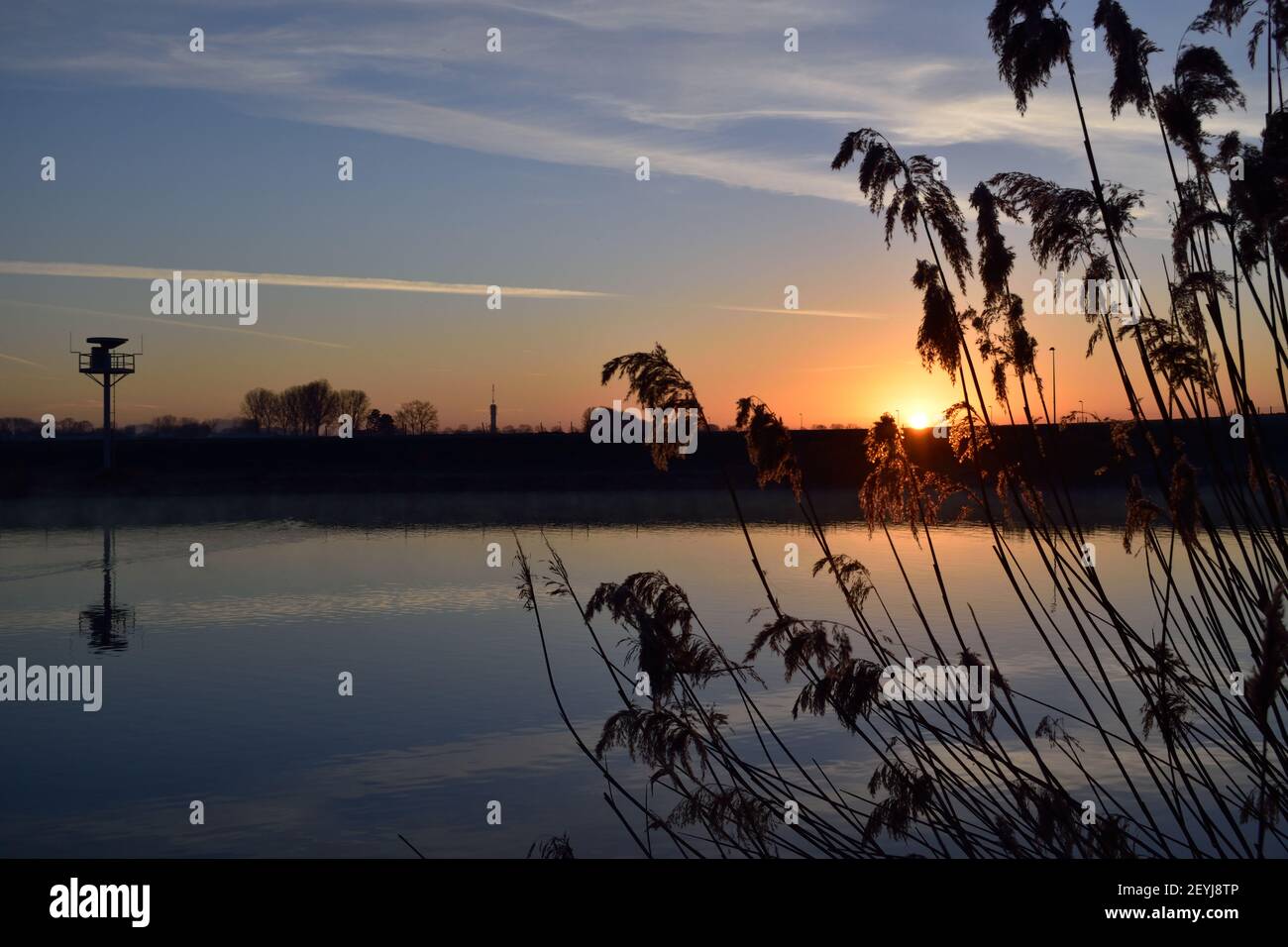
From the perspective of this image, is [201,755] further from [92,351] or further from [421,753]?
[92,351]

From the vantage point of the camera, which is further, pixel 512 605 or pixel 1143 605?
pixel 512 605

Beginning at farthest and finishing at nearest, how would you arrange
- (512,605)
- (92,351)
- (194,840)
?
1. (92,351)
2. (512,605)
3. (194,840)

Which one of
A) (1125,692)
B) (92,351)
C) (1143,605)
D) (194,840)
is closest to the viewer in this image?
(194,840)

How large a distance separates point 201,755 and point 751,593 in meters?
12.1

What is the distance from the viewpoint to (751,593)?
73.7 ft

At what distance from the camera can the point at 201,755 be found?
12.1 m
